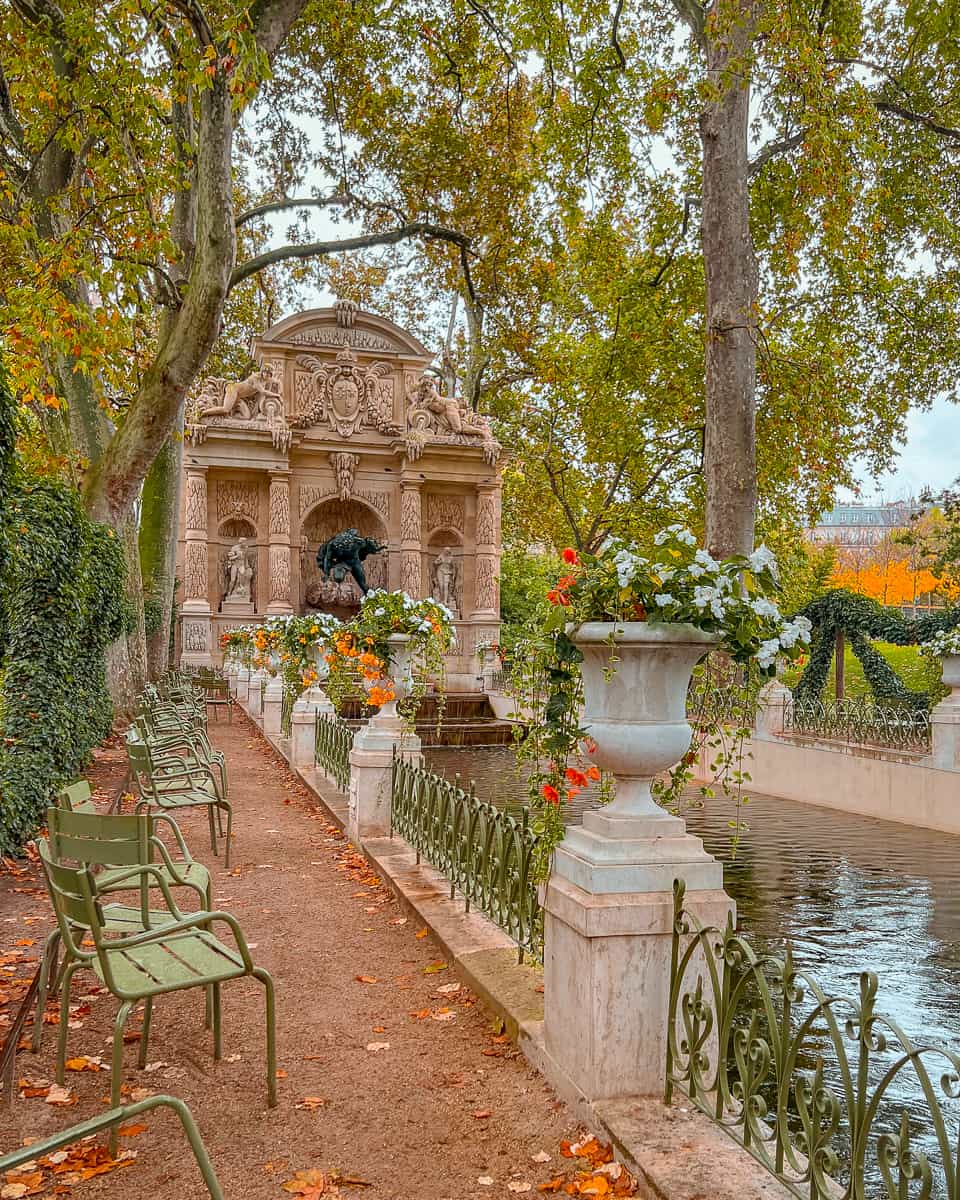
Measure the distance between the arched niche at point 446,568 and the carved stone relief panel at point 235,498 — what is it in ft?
18.7

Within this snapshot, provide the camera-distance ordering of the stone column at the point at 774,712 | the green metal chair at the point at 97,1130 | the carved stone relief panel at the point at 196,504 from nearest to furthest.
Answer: the green metal chair at the point at 97,1130
the stone column at the point at 774,712
the carved stone relief panel at the point at 196,504

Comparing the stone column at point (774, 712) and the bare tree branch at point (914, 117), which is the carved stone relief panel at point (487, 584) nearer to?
the stone column at point (774, 712)

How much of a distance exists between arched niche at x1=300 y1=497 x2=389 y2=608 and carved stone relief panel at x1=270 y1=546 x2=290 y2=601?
0.78 m

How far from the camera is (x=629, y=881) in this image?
9.96ft

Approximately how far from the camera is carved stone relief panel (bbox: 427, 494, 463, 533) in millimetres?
29547

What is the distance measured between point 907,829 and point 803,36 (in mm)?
8526

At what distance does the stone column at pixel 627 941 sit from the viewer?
2996mm

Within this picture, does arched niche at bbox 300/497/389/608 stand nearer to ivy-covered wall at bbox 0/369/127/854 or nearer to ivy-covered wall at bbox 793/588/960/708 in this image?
ivy-covered wall at bbox 793/588/960/708

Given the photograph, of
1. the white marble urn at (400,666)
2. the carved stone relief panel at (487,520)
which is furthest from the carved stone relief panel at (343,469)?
the white marble urn at (400,666)

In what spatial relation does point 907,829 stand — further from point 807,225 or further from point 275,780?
point 807,225

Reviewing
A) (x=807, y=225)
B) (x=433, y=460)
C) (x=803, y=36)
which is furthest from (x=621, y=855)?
(x=433, y=460)

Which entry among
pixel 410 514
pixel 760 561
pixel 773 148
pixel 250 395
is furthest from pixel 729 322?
pixel 250 395

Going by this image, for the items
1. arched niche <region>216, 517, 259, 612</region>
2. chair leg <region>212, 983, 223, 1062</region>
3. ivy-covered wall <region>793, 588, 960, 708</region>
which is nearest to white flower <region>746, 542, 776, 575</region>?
chair leg <region>212, 983, 223, 1062</region>

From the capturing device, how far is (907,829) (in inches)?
387
